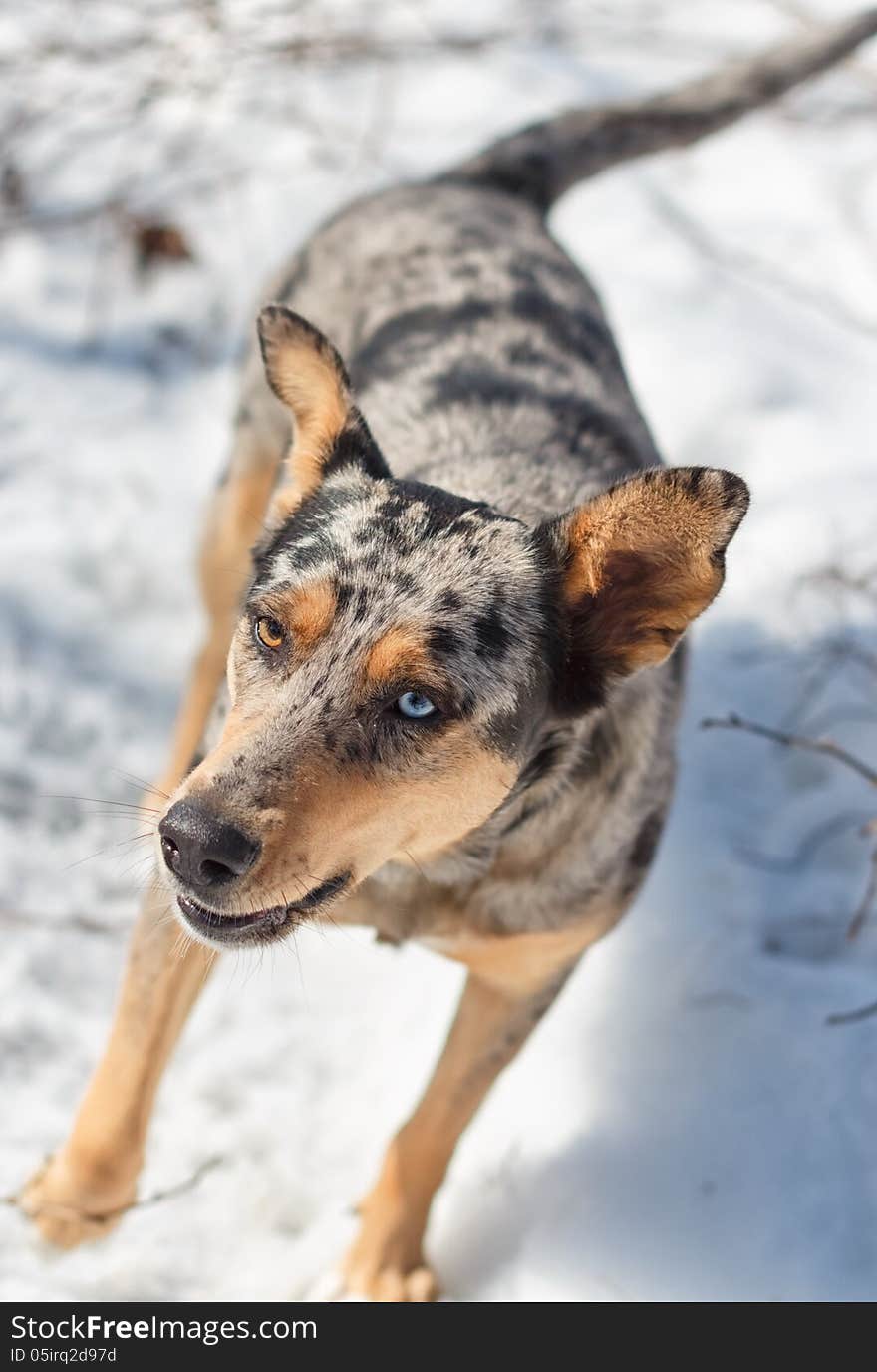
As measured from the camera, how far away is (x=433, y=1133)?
3.13 meters

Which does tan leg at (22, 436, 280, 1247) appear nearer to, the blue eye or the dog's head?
the dog's head

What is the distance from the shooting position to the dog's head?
6.93 ft

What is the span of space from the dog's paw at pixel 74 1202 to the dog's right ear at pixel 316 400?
1.63m

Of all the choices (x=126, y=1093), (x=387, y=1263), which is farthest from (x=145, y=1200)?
(x=387, y=1263)

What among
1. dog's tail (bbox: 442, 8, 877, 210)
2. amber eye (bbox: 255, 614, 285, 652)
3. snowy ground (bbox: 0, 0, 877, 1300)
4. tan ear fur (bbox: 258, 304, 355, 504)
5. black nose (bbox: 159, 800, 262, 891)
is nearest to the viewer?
black nose (bbox: 159, 800, 262, 891)

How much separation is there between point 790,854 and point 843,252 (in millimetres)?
3220

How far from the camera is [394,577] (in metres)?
2.30

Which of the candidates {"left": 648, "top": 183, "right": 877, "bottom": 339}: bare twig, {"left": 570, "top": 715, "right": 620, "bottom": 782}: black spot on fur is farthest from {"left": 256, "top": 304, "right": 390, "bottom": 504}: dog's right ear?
{"left": 648, "top": 183, "right": 877, "bottom": 339}: bare twig

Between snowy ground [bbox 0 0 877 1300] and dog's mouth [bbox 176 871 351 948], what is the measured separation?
3.75ft

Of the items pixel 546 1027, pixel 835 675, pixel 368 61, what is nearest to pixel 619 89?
pixel 368 61

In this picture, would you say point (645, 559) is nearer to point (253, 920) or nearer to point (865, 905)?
point (253, 920)

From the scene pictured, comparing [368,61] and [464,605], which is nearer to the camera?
[464,605]

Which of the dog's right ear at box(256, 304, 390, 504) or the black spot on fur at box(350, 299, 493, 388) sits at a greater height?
the dog's right ear at box(256, 304, 390, 504)

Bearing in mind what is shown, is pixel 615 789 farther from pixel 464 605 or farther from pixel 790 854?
pixel 790 854
